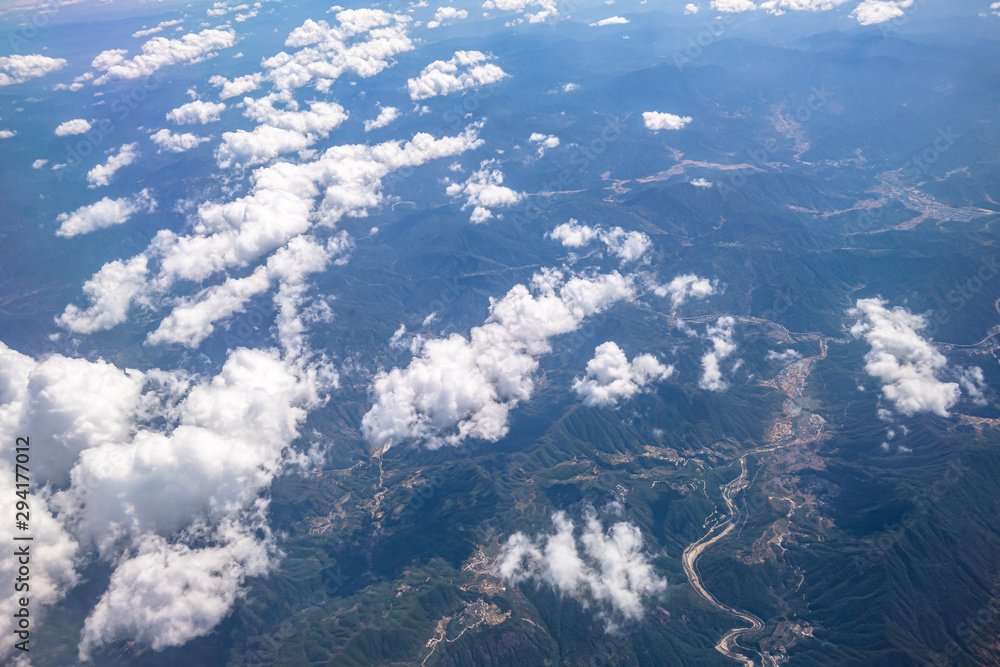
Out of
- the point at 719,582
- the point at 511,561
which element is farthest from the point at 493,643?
the point at 719,582

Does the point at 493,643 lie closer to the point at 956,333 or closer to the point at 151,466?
the point at 151,466

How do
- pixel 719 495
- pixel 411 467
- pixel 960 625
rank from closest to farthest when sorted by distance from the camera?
pixel 960 625
pixel 719 495
pixel 411 467

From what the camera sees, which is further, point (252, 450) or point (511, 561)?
point (252, 450)

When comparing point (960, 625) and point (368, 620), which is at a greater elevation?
point (960, 625)

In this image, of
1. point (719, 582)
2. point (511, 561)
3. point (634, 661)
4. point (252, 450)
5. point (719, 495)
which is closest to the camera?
point (634, 661)

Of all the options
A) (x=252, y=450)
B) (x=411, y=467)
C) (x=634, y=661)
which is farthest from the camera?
(x=411, y=467)

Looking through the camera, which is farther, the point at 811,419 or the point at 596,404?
the point at 596,404

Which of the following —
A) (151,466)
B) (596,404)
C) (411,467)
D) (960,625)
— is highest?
(151,466)

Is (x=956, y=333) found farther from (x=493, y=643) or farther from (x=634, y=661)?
(x=493, y=643)

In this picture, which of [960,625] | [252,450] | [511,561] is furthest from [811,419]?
[252,450]
